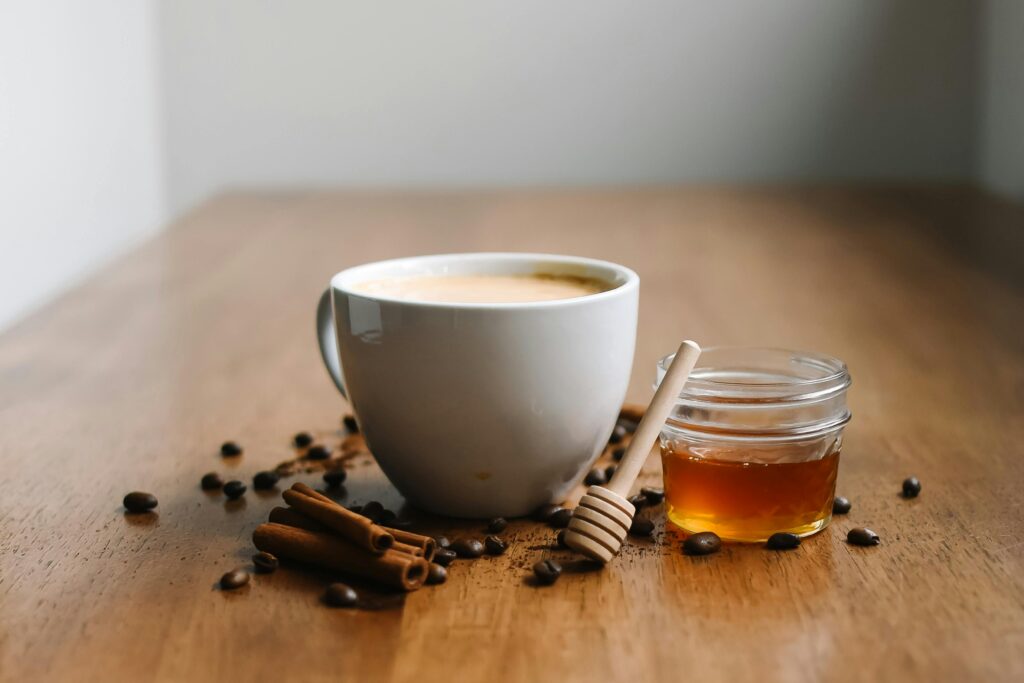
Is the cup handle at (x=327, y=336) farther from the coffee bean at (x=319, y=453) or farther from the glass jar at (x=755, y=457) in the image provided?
the glass jar at (x=755, y=457)

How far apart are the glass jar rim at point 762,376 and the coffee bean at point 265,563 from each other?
352mm

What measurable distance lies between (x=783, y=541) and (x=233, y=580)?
1.37ft

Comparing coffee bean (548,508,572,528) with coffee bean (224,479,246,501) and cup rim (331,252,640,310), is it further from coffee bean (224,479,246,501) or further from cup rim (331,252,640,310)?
coffee bean (224,479,246,501)

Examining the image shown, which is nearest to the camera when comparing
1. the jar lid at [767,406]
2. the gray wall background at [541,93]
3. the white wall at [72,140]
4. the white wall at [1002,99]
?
the jar lid at [767,406]

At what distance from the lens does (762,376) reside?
1.10 metres

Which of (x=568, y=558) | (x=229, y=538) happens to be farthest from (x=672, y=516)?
(x=229, y=538)

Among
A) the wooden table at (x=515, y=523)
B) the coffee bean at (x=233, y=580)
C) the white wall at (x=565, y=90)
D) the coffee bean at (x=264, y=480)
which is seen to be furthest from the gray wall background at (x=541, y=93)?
the coffee bean at (x=233, y=580)

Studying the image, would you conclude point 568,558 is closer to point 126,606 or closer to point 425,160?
point 126,606

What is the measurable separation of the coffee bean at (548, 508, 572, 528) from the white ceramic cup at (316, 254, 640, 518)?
29mm

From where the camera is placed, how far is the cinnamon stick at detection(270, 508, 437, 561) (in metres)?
0.87

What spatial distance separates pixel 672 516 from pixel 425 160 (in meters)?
3.57

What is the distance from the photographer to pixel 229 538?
3.13 feet

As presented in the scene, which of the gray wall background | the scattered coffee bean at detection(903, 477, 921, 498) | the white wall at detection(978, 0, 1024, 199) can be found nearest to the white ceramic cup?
the scattered coffee bean at detection(903, 477, 921, 498)

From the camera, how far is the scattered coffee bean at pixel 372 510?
0.98 meters
